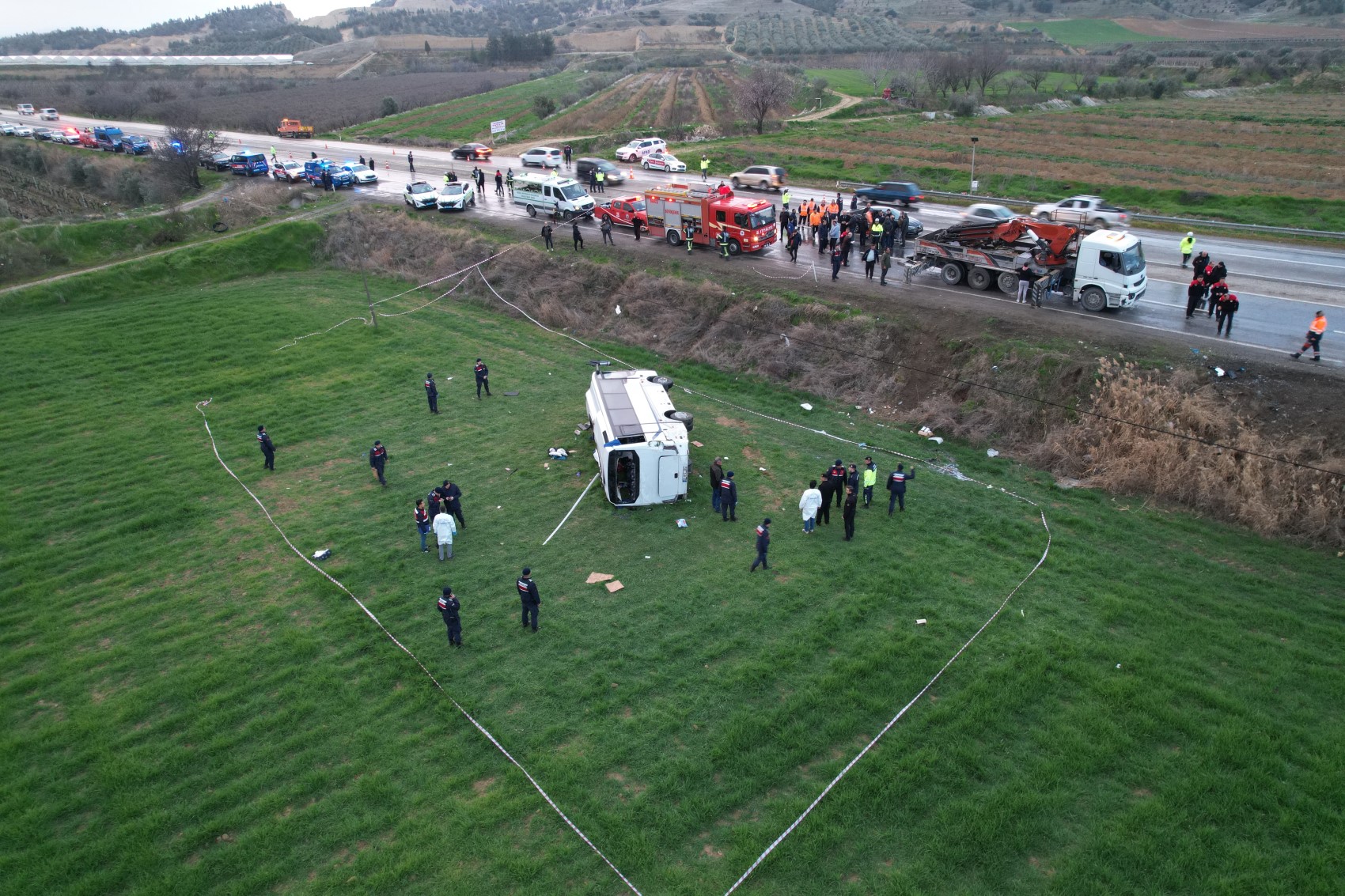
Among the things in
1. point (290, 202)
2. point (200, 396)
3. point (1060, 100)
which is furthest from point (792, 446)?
point (1060, 100)

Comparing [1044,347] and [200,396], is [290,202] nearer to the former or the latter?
[200,396]

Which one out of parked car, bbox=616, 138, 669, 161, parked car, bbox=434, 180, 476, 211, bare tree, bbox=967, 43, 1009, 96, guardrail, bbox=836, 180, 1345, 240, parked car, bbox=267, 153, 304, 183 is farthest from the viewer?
bare tree, bbox=967, 43, 1009, 96

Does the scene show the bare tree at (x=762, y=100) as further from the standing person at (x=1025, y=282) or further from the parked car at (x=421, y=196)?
the standing person at (x=1025, y=282)

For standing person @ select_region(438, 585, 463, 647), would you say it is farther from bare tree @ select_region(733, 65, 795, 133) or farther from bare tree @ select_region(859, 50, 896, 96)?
bare tree @ select_region(859, 50, 896, 96)

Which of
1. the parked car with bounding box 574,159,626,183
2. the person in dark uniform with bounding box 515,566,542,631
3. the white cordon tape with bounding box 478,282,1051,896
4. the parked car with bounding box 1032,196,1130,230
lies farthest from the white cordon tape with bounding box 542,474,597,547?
the parked car with bounding box 574,159,626,183

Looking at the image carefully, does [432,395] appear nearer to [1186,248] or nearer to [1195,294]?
[1195,294]

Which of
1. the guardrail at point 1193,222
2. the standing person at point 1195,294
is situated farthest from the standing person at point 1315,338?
the guardrail at point 1193,222
